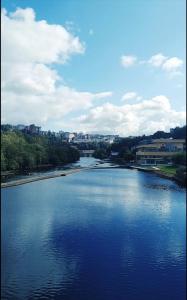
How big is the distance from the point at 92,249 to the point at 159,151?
4630cm

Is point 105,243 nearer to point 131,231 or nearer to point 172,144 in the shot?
point 131,231

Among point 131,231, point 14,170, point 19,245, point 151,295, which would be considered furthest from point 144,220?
point 14,170

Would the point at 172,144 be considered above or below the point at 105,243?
above

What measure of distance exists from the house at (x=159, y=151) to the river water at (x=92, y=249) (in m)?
34.4

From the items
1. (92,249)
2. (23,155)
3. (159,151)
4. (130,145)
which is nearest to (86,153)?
(130,145)

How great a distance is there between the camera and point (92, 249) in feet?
37.8

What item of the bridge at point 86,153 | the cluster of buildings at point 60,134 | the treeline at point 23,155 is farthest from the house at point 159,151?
the bridge at point 86,153

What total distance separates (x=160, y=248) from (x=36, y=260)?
146 inches

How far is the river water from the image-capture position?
8.82 metres

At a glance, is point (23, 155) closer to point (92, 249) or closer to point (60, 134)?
point (92, 249)

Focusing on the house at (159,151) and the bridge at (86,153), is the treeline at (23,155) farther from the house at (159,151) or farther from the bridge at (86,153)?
the bridge at (86,153)

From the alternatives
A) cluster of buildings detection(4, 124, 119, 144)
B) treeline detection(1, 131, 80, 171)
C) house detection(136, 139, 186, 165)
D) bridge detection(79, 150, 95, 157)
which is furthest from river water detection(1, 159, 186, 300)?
bridge detection(79, 150, 95, 157)

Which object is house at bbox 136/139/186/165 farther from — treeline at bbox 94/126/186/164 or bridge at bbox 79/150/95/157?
bridge at bbox 79/150/95/157

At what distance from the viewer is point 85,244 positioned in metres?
12.0
